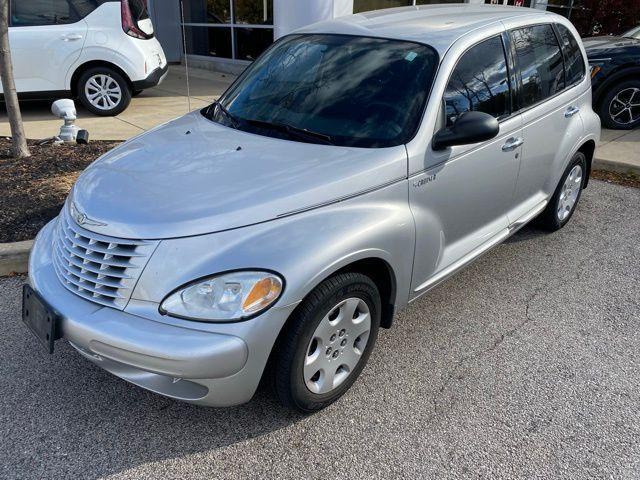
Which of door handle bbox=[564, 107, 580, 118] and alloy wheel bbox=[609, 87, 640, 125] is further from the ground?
door handle bbox=[564, 107, 580, 118]

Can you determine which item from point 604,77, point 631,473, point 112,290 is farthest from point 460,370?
point 604,77

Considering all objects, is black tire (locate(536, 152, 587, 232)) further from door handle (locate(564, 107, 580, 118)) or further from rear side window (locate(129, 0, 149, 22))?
rear side window (locate(129, 0, 149, 22))

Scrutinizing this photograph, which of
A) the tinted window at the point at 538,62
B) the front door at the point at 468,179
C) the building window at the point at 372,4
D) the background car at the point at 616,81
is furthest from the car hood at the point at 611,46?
the front door at the point at 468,179

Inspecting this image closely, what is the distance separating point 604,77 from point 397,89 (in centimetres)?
624

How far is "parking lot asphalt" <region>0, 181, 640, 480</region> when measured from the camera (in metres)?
2.42

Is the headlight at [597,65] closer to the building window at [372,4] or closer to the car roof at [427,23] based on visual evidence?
the car roof at [427,23]

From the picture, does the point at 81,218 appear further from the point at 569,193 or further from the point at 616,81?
the point at 616,81

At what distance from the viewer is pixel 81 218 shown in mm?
2549

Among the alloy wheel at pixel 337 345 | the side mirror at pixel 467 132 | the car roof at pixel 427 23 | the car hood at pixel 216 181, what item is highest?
the car roof at pixel 427 23

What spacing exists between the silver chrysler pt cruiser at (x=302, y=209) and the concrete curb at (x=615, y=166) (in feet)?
10.6

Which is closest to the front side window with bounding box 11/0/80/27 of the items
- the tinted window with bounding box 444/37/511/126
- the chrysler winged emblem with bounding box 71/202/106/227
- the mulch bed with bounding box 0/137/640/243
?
the mulch bed with bounding box 0/137/640/243

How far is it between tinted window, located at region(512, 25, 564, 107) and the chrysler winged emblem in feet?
9.21

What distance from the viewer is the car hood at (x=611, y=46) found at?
7.94m

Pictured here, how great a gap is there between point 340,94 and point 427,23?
91 centimetres
